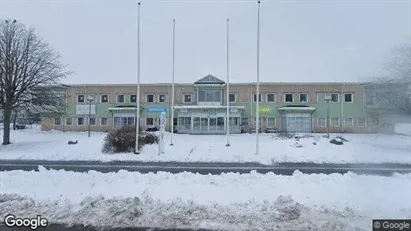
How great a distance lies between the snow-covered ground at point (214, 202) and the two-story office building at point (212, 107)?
39.3 m

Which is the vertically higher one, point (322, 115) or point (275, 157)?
point (322, 115)

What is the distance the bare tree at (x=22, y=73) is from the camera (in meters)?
31.0

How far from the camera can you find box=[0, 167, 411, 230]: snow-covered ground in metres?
5.91

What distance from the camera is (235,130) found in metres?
48.1

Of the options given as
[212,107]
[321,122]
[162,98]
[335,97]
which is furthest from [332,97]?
[162,98]

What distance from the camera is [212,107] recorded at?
1908 inches

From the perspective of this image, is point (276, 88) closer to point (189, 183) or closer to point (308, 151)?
point (308, 151)

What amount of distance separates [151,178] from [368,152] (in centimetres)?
591

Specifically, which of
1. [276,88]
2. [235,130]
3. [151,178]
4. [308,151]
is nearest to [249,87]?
[276,88]

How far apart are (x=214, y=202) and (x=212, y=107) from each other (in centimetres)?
4142

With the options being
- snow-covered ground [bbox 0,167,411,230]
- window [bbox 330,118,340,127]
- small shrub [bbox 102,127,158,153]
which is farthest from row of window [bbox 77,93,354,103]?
snow-covered ground [bbox 0,167,411,230]

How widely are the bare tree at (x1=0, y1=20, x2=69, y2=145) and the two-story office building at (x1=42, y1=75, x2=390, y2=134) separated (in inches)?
708

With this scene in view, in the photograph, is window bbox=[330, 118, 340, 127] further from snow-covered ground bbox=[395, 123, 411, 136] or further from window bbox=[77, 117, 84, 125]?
snow-covered ground bbox=[395, 123, 411, 136]

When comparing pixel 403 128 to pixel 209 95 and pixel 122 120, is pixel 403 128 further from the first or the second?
pixel 122 120
